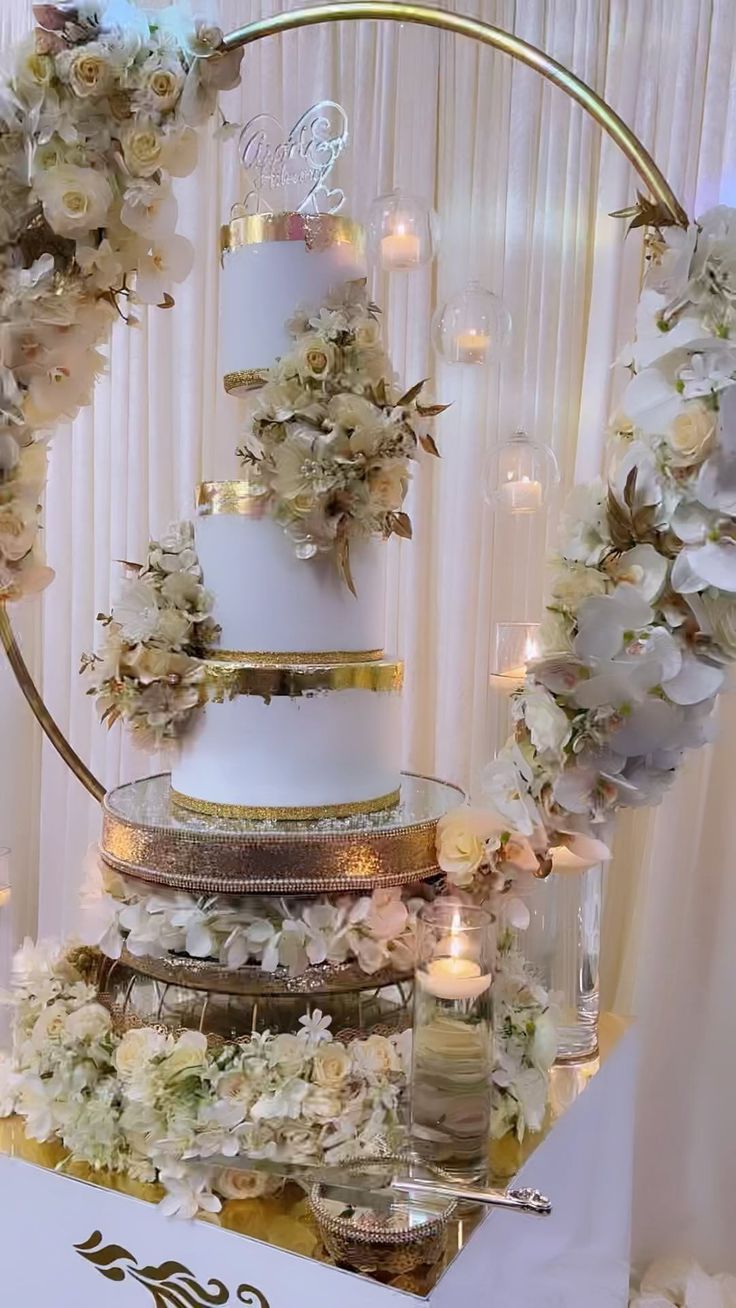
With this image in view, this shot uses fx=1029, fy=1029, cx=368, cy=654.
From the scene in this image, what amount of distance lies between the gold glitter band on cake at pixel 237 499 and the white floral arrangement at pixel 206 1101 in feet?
1.75

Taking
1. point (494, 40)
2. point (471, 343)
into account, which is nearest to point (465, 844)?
point (494, 40)

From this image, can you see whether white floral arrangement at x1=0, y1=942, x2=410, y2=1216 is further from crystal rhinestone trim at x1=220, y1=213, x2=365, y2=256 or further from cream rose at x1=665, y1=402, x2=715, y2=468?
crystal rhinestone trim at x1=220, y1=213, x2=365, y2=256

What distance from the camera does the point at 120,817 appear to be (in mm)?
1139

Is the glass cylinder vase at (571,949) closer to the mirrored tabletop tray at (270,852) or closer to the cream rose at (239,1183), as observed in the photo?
the mirrored tabletop tray at (270,852)

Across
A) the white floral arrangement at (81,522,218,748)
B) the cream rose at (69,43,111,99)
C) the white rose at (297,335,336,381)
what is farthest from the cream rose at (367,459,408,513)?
the cream rose at (69,43,111,99)

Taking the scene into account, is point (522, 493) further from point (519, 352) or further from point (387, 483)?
point (387, 483)

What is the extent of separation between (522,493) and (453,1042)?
1005 mm

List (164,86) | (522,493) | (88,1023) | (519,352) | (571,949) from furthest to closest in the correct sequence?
(519,352) → (522,493) → (571,949) → (88,1023) → (164,86)

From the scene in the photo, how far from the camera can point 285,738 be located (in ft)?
3.66

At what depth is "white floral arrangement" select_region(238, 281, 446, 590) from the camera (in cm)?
107

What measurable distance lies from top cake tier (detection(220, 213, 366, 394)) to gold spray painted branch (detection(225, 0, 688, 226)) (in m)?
0.19

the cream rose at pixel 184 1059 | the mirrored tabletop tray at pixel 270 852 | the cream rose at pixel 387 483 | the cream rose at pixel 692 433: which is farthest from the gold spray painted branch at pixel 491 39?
the cream rose at pixel 184 1059

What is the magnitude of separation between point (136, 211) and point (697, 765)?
4.23 feet

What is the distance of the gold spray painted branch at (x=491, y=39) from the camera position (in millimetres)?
985
